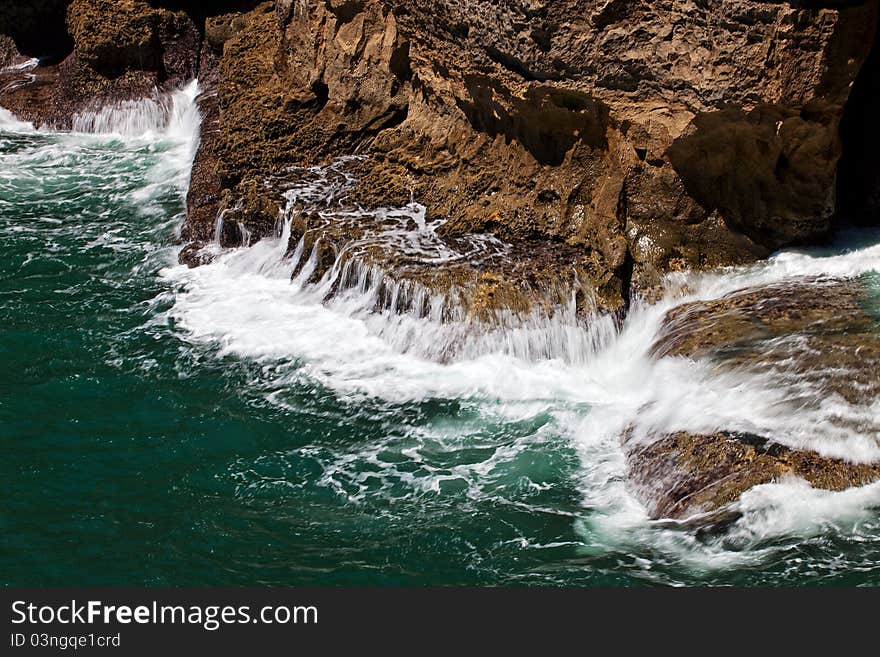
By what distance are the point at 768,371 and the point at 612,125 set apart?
3441 mm

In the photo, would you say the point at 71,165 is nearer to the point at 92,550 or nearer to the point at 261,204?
the point at 261,204

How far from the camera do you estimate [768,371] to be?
10133 mm

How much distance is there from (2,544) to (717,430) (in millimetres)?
5803

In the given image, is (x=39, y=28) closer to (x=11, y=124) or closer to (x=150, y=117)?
(x=11, y=124)

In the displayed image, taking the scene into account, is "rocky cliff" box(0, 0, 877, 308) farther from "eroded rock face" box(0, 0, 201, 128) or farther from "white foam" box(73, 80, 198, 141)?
"eroded rock face" box(0, 0, 201, 128)

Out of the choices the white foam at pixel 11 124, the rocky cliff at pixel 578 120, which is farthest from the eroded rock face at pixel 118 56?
the rocky cliff at pixel 578 120

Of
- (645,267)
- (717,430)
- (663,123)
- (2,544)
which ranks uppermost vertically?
(663,123)

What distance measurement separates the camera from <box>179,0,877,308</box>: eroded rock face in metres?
11.0

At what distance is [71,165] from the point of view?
59.1ft

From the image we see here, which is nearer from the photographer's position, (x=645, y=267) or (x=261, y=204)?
(x=645, y=267)

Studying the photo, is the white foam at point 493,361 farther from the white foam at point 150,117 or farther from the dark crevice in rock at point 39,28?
the dark crevice in rock at point 39,28

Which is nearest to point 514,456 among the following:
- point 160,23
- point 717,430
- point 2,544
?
point 717,430

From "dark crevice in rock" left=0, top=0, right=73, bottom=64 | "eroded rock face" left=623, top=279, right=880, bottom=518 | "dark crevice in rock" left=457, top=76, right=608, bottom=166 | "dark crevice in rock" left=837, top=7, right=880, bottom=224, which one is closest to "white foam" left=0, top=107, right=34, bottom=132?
"dark crevice in rock" left=0, top=0, right=73, bottom=64

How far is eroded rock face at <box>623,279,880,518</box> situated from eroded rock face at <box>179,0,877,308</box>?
105 centimetres
